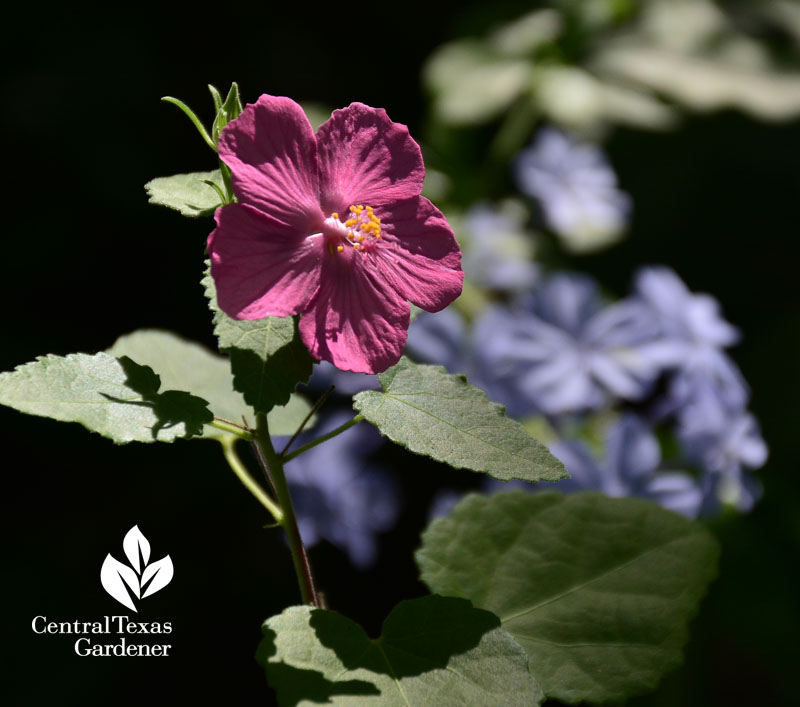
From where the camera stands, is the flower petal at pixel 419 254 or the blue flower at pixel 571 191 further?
the blue flower at pixel 571 191

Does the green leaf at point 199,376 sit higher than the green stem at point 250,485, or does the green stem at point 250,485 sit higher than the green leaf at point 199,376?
the green leaf at point 199,376

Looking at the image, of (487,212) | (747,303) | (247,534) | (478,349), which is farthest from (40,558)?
(747,303)

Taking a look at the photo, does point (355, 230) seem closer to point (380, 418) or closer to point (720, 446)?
point (380, 418)

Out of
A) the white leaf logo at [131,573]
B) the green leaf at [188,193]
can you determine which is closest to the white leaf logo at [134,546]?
the white leaf logo at [131,573]

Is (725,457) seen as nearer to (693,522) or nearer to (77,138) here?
(693,522)

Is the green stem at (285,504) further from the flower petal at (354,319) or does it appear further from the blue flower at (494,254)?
the blue flower at (494,254)

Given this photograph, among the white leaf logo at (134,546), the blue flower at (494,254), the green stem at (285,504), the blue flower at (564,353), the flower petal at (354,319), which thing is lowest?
the green stem at (285,504)

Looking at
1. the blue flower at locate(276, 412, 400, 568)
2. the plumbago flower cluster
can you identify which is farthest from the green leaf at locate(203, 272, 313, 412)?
the blue flower at locate(276, 412, 400, 568)
